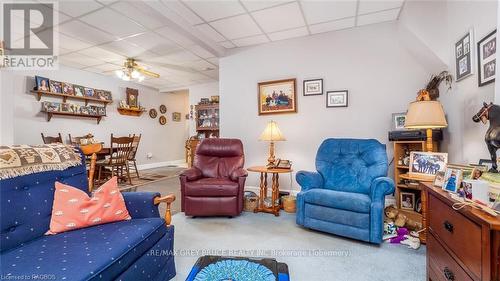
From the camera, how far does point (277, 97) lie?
3631mm

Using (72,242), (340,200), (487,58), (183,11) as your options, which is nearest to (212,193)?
(340,200)

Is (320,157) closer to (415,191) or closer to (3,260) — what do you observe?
(415,191)

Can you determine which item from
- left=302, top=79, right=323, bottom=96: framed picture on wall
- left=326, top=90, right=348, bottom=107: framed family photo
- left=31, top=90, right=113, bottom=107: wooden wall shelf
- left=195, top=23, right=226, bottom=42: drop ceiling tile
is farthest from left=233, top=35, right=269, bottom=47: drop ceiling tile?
left=31, top=90, right=113, bottom=107: wooden wall shelf

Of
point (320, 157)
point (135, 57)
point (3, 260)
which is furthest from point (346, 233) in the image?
point (135, 57)

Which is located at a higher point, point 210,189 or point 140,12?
point 140,12

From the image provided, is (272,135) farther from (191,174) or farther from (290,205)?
(191,174)

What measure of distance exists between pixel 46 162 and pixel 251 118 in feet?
9.18

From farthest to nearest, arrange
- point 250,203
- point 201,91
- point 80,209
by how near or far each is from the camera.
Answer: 1. point 201,91
2. point 250,203
3. point 80,209

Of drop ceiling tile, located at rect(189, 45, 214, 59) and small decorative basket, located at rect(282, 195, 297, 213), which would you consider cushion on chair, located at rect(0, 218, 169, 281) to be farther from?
drop ceiling tile, located at rect(189, 45, 214, 59)

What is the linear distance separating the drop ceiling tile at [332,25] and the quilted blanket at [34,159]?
10.1 feet

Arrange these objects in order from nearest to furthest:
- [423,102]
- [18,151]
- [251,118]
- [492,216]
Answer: [492,216] < [18,151] < [423,102] < [251,118]

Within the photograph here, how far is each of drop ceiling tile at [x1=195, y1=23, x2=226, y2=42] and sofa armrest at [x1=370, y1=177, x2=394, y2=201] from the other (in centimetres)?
281

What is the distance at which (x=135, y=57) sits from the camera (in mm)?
4227

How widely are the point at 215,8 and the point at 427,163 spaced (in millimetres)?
2719
